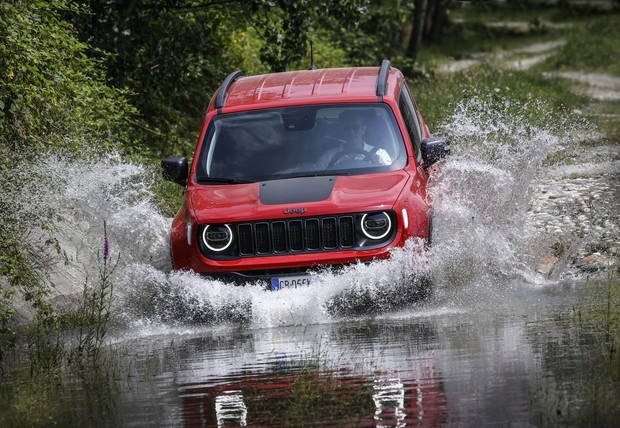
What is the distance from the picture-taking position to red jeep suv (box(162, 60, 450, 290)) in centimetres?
1020

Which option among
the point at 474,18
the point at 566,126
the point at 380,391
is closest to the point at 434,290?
the point at 380,391

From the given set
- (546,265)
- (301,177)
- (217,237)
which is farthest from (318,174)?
(546,265)

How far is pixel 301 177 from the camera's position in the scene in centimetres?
1095

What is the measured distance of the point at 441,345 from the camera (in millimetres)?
8445

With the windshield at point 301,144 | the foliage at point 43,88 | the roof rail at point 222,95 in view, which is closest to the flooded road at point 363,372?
the windshield at point 301,144

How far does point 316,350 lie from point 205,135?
11.9 feet

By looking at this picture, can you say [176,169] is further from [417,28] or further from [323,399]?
[417,28]

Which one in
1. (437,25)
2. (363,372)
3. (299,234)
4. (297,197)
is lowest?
(363,372)

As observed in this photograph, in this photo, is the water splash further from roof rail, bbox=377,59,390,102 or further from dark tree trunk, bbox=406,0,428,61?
dark tree trunk, bbox=406,0,428,61

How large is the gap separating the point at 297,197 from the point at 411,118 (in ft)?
7.65

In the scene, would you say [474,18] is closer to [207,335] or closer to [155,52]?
[155,52]

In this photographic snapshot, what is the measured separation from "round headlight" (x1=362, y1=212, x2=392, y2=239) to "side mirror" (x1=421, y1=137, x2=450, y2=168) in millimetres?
1269

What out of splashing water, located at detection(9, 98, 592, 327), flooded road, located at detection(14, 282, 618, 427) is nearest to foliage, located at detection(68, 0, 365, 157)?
splashing water, located at detection(9, 98, 592, 327)

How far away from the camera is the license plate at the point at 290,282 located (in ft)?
33.3
